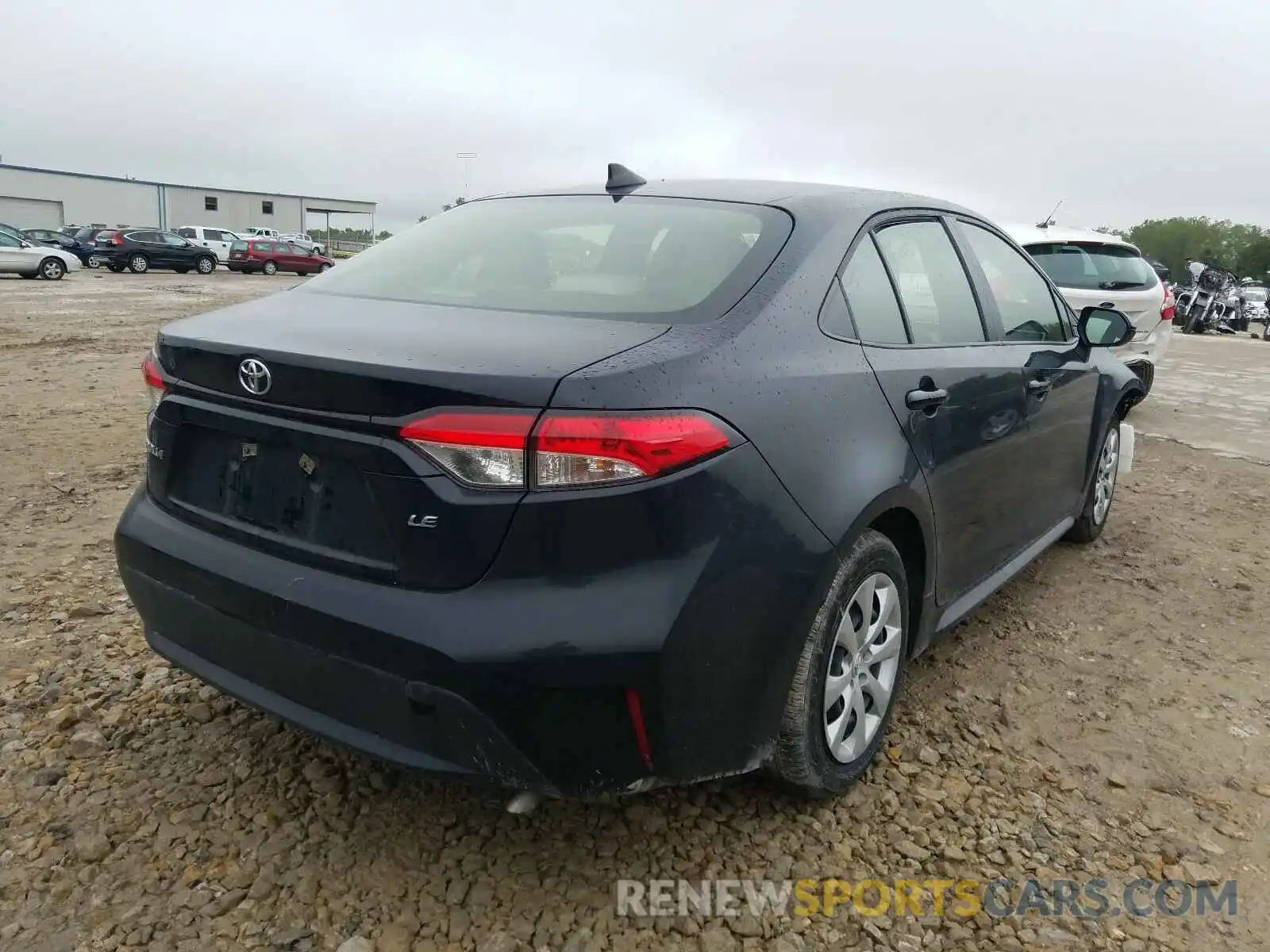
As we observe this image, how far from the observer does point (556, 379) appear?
1812 millimetres

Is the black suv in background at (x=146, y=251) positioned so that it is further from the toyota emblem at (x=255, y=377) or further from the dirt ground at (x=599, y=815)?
the toyota emblem at (x=255, y=377)

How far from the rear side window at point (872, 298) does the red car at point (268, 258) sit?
32538 millimetres

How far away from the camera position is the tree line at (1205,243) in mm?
80062

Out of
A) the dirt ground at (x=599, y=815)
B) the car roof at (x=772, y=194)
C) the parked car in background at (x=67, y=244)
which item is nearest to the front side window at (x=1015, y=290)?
the car roof at (x=772, y=194)

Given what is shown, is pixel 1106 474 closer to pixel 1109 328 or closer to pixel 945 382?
pixel 1109 328

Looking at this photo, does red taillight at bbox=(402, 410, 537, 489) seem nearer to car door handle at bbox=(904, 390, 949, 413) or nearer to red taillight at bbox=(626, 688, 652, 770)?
red taillight at bbox=(626, 688, 652, 770)

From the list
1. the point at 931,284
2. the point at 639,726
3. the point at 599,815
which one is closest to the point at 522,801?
the point at 639,726

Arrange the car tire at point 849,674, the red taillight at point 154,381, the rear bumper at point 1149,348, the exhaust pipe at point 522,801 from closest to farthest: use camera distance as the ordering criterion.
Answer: the exhaust pipe at point 522,801 → the car tire at point 849,674 → the red taillight at point 154,381 → the rear bumper at point 1149,348

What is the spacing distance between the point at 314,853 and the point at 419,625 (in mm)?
810

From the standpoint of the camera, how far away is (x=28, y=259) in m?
24.1

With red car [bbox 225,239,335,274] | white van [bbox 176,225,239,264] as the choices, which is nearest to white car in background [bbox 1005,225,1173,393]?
red car [bbox 225,239,335,274]

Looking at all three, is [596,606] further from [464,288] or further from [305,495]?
[464,288]

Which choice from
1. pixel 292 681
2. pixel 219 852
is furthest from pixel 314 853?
pixel 292 681

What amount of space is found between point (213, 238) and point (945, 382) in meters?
41.3
